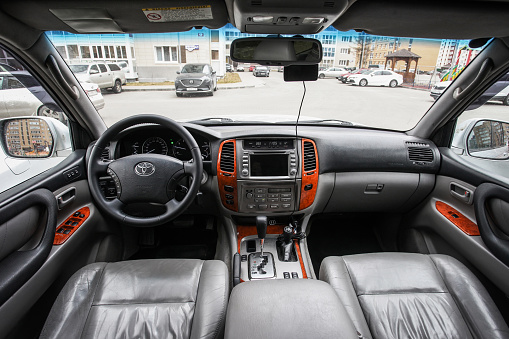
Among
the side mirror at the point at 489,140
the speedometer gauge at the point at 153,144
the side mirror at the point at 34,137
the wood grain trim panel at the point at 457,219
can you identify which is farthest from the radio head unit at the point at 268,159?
the side mirror at the point at 489,140

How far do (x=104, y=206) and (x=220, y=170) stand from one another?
3.06 feet

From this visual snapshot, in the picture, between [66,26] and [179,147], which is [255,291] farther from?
[66,26]

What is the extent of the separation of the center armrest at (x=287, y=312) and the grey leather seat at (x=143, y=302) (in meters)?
0.30

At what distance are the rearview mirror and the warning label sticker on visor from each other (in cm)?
28

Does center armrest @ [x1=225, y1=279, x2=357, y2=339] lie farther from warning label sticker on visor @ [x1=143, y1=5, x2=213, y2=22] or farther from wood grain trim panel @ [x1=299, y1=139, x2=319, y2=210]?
warning label sticker on visor @ [x1=143, y1=5, x2=213, y2=22]

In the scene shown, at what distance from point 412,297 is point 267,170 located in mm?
1316

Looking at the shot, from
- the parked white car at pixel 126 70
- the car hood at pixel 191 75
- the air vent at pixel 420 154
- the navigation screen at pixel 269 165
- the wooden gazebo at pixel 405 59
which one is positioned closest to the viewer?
the navigation screen at pixel 269 165

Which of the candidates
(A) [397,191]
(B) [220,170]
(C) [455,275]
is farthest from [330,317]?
(A) [397,191]

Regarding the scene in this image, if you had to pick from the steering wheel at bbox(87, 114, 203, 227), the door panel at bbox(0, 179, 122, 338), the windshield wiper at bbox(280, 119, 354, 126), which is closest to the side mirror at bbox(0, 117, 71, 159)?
the door panel at bbox(0, 179, 122, 338)

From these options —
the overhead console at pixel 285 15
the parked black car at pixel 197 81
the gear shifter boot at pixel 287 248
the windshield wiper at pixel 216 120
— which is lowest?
the gear shifter boot at pixel 287 248

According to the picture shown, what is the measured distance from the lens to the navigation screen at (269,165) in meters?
2.31

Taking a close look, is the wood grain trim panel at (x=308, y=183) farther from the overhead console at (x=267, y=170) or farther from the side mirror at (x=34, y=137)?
the side mirror at (x=34, y=137)

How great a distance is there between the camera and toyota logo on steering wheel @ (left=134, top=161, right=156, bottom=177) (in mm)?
1788

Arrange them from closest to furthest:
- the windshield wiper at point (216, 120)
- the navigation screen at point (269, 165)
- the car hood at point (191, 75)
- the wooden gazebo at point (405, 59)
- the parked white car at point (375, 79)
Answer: the navigation screen at point (269, 165) → the windshield wiper at point (216, 120) → the wooden gazebo at point (405, 59) → the parked white car at point (375, 79) → the car hood at point (191, 75)
